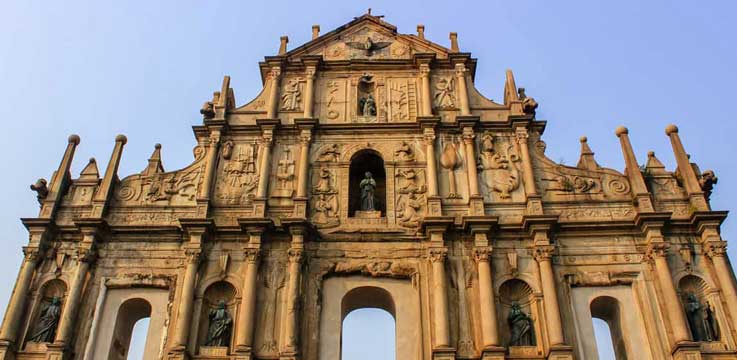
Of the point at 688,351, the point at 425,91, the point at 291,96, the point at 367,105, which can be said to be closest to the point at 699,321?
the point at 688,351

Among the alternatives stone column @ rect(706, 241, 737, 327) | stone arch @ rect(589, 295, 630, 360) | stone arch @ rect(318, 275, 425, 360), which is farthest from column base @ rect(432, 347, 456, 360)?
stone column @ rect(706, 241, 737, 327)

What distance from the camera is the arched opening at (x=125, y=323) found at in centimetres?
1409

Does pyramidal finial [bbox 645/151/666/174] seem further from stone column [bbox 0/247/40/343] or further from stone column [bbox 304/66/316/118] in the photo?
stone column [bbox 0/247/40/343]

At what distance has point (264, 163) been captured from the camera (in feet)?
52.6

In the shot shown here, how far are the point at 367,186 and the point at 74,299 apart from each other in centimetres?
640

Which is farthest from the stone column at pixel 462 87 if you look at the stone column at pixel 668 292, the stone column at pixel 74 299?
the stone column at pixel 74 299

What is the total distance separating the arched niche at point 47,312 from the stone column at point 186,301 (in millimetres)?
2458

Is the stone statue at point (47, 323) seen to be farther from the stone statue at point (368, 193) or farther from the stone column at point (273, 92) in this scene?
the stone statue at point (368, 193)

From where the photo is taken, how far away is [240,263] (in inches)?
571

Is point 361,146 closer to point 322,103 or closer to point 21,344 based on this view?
point 322,103

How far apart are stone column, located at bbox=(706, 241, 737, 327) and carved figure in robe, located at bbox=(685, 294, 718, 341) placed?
38cm

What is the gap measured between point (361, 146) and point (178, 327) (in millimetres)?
5838

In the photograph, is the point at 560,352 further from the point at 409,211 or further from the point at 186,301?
the point at 186,301

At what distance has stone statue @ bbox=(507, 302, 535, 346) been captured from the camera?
13344 millimetres
